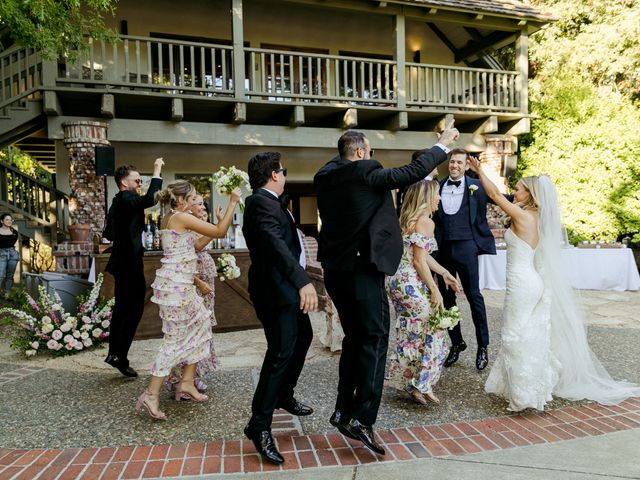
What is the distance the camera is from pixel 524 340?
3.69 m

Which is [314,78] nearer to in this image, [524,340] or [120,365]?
[120,365]

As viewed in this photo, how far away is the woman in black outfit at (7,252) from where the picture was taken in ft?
31.2

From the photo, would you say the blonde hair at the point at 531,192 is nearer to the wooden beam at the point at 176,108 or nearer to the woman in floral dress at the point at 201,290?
the woman in floral dress at the point at 201,290

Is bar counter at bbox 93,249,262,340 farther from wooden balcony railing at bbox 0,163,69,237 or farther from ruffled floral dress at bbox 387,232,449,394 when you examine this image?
wooden balcony railing at bbox 0,163,69,237

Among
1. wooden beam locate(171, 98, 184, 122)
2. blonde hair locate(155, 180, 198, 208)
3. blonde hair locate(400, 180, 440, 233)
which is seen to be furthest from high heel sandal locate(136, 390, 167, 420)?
wooden beam locate(171, 98, 184, 122)

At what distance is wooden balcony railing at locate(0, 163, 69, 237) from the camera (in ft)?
34.2

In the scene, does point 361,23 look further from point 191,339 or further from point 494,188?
point 191,339

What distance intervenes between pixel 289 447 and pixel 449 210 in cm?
280

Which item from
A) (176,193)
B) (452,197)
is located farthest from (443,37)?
(176,193)

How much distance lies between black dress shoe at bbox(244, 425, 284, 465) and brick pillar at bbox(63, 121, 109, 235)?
793 cm

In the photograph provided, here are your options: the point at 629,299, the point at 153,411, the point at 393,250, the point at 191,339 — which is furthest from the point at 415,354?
the point at 629,299

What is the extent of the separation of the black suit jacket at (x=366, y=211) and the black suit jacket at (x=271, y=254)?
0.93ft

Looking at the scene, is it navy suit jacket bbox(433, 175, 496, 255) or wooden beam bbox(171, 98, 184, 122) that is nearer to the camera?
navy suit jacket bbox(433, 175, 496, 255)

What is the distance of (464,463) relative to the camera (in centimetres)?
286
